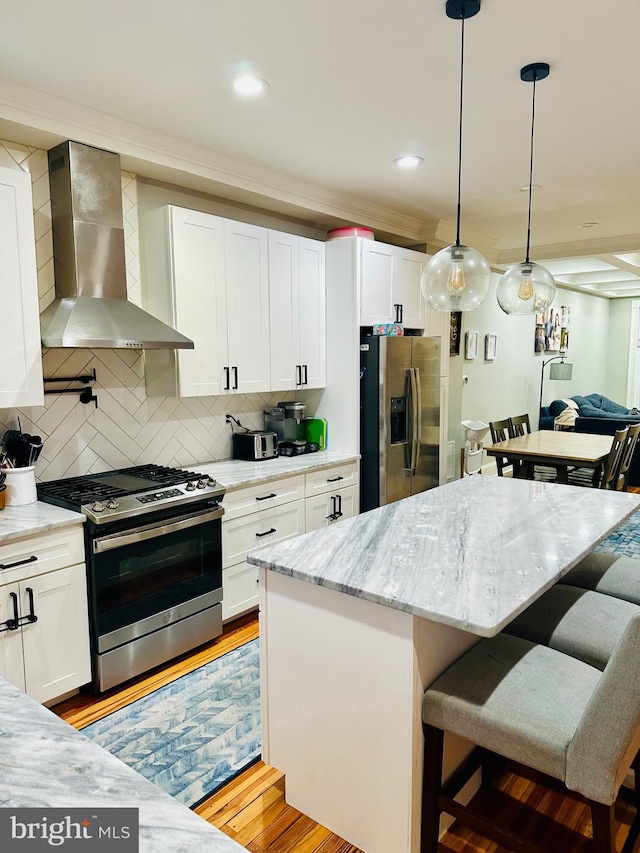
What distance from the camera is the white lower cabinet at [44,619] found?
91.7 inches

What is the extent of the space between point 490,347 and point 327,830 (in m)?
6.17

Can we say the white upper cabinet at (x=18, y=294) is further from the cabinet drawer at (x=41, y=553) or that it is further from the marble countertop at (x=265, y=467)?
the marble countertop at (x=265, y=467)

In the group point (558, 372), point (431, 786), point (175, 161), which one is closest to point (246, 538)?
point (431, 786)

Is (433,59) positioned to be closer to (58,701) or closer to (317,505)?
(317,505)

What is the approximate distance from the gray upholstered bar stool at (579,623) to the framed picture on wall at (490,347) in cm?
530

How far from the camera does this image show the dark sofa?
688 cm

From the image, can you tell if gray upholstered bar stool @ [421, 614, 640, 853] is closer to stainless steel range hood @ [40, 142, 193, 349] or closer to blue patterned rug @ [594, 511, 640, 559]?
stainless steel range hood @ [40, 142, 193, 349]

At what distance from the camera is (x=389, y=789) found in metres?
1.68

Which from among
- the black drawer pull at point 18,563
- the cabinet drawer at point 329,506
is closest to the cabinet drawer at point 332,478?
the cabinet drawer at point 329,506

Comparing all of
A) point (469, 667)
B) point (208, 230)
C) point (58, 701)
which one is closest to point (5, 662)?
point (58, 701)

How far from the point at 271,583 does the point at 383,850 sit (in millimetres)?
852

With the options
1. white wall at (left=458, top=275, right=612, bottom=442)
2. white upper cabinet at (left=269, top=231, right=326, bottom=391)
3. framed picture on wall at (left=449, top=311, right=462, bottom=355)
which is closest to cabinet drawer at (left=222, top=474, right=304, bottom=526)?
white upper cabinet at (left=269, top=231, right=326, bottom=391)

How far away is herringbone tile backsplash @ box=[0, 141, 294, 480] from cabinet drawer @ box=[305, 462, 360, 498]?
0.64 meters

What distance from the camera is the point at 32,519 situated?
2.45 metres
